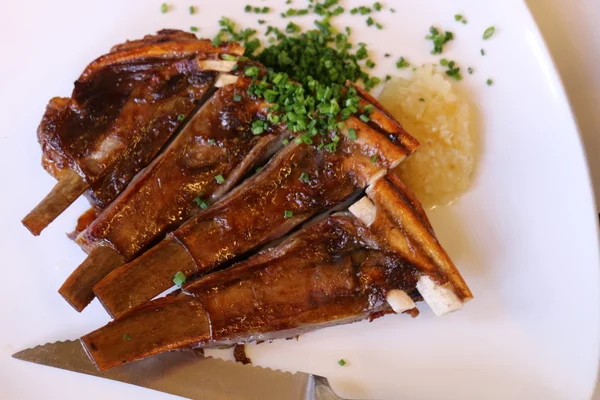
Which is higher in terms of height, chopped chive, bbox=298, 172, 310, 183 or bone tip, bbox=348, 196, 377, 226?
chopped chive, bbox=298, 172, 310, 183

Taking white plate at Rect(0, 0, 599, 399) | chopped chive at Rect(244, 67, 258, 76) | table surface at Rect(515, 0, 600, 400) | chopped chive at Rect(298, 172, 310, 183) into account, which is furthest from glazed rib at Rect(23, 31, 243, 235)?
table surface at Rect(515, 0, 600, 400)

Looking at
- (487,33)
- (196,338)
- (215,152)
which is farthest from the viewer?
(487,33)

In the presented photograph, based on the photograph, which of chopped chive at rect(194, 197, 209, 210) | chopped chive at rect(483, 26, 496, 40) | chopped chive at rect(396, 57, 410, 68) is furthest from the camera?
chopped chive at rect(396, 57, 410, 68)

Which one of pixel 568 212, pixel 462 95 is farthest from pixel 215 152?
pixel 568 212

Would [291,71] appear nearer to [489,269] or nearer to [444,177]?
[444,177]

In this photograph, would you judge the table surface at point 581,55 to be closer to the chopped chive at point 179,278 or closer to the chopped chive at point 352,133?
the chopped chive at point 352,133

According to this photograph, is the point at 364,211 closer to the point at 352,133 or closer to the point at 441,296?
the point at 352,133

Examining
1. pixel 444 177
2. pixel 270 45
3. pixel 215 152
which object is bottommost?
pixel 444 177

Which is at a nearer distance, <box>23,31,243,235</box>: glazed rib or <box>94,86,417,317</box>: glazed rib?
<box>94,86,417,317</box>: glazed rib

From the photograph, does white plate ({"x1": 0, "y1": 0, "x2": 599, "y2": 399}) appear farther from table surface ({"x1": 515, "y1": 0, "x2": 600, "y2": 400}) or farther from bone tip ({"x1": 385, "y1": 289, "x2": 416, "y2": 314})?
table surface ({"x1": 515, "y1": 0, "x2": 600, "y2": 400})
